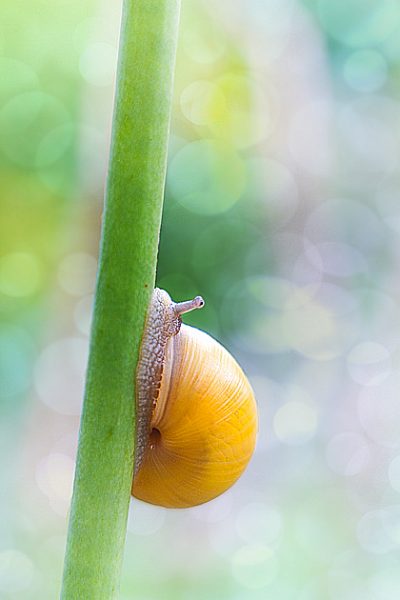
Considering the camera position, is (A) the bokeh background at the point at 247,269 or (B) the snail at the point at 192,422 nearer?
(B) the snail at the point at 192,422

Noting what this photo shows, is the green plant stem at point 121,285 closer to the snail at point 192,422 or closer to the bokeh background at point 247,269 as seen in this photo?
the snail at point 192,422

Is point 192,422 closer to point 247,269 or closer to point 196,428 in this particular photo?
point 196,428

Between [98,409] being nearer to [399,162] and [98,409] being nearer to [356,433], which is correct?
[356,433]

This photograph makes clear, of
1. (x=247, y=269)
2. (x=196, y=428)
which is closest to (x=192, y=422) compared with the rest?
(x=196, y=428)

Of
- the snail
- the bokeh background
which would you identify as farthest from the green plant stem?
the bokeh background

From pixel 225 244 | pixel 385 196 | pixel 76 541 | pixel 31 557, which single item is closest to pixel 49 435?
pixel 31 557

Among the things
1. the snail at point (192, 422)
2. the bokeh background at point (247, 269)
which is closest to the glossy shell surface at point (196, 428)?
the snail at point (192, 422)
